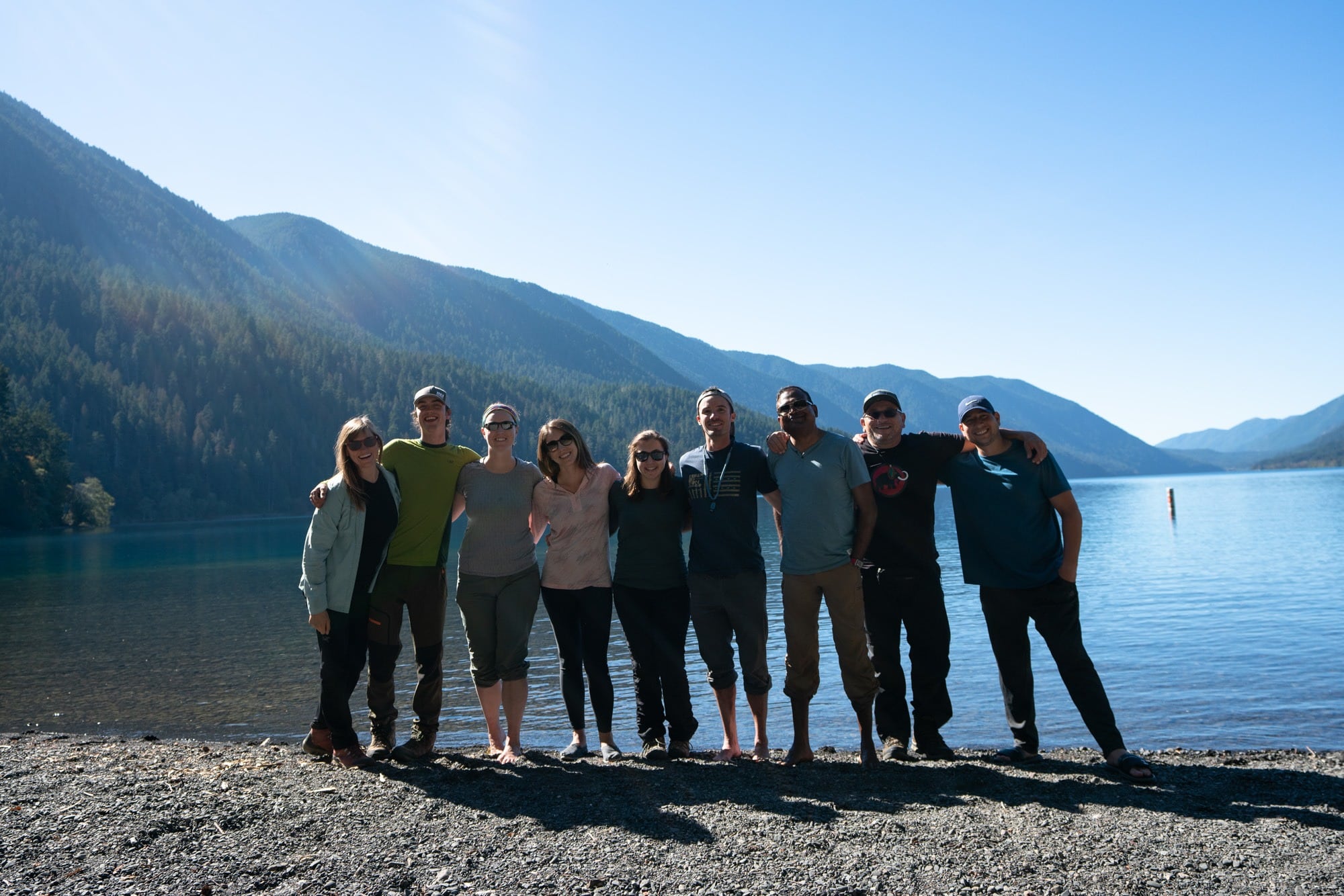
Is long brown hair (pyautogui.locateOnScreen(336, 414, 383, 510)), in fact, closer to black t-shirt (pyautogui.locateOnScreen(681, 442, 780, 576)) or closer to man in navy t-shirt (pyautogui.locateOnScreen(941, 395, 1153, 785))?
black t-shirt (pyautogui.locateOnScreen(681, 442, 780, 576))

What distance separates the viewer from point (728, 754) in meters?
7.48

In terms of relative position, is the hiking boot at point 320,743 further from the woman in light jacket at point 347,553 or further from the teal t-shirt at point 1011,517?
the teal t-shirt at point 1011,517

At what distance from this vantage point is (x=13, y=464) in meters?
73.0

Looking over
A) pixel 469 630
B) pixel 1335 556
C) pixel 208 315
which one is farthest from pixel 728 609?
pixel 208 315

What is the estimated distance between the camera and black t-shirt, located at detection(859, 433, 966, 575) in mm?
7000

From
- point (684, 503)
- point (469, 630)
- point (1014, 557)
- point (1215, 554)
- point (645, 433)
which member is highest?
point (645, 433)

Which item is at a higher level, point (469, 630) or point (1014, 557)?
point (1014, 557)

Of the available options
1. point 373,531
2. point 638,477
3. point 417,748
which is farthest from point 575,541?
point 417,748

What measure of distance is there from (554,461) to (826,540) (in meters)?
2.40

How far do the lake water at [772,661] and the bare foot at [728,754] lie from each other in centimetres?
343

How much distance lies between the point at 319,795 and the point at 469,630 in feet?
5.59

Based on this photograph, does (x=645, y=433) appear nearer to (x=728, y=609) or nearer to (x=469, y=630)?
(x=728, y=609)

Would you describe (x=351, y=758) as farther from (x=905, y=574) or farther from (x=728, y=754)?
(x=905, y=574)

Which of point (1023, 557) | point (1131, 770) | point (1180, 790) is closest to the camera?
point (1180, 790)
